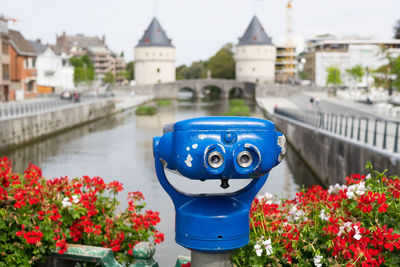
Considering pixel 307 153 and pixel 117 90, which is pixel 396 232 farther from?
pixel 117 90

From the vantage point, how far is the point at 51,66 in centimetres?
6575

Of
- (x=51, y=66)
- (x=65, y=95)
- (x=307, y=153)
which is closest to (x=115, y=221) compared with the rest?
(x=307, y=153)

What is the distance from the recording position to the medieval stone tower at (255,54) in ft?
292

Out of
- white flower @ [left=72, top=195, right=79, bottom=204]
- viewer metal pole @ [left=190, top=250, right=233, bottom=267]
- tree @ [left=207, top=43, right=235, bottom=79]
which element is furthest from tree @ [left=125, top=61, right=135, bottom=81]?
viewer metal pole @ [left=190, top=250, right=233, bottom=267]

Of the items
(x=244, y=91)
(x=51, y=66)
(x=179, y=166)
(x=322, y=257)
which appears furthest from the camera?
(x=244, y=91)

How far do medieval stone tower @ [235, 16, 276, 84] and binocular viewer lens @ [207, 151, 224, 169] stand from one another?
86.8 metres

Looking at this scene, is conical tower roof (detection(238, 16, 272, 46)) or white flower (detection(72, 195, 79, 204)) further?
conical tower roof (detection(238, 16, 272, 46))

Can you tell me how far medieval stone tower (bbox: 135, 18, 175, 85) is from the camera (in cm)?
8812

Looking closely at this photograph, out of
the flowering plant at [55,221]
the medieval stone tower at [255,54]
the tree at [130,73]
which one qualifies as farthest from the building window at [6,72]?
the tree at [130,73]

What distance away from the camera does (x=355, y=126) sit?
62.8ft

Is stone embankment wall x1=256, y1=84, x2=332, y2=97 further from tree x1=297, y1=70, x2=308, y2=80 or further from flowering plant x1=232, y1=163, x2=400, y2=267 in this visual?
flowering plant x1=232, y1=163, x2=400, y2=267

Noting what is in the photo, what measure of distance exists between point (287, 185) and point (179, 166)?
47.7ft

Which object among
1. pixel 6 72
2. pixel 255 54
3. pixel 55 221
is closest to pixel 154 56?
pixel 255 54

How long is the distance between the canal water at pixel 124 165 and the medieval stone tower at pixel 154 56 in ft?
182
